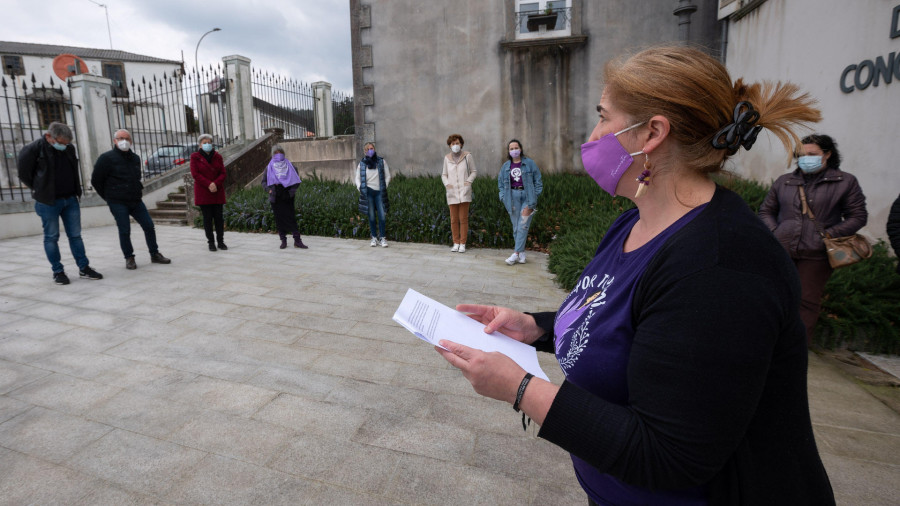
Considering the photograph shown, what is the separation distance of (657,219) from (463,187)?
24.1 ft

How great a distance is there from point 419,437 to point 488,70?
11097 millimetres

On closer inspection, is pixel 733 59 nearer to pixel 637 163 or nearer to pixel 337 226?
pixel 337 226

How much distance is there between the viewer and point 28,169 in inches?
243

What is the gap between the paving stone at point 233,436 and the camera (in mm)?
2764

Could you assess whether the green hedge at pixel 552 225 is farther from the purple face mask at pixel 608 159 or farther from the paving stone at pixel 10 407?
the paving stone at pixel 10 407

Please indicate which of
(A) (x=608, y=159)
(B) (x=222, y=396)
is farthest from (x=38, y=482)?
(A) (x=608, y=159)

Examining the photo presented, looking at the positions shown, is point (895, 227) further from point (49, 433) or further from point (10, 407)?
point (10, 407)

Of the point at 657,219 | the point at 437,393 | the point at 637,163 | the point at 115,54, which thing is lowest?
the point at 437,393

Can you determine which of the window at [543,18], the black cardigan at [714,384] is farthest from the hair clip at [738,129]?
the window at [543,18]

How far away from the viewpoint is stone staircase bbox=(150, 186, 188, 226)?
12047mm

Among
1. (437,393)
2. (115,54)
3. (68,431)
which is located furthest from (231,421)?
(115,54)

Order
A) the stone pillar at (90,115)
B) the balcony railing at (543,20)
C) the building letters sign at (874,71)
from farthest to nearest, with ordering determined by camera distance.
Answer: the balcony railing at (543,20)
the stone pillar at (90,115)
the building letters sign at (874,71)

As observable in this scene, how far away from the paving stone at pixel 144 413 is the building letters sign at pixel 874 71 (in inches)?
297

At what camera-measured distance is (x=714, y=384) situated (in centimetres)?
87
